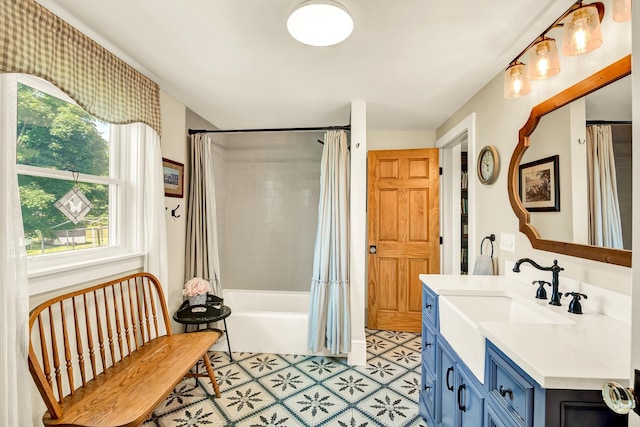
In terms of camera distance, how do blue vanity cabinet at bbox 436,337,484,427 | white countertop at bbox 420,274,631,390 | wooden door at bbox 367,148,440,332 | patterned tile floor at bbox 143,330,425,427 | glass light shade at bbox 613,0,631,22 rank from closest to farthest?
→ white countertop at bbox 420,274,631,390, glass light shade at bbox 613,0,631,22, blue vanity cabinet at bbox 436,337,484,427, patterned tile floor at bbox 143,330,425,427, wooden door at bbox 367,148,440,332

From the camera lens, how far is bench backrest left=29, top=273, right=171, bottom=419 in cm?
139

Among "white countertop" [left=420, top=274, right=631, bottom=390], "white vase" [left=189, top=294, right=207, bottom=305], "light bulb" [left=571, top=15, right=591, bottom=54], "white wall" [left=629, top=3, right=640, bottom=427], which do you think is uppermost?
"light bulb" [left=571, top=15, right=591, bottom=54]

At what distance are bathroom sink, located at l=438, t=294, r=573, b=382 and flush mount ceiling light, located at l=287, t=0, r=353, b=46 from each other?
1483mm

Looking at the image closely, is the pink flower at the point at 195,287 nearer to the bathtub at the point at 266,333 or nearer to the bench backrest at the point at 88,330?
the bench backrest at the point at 88,330

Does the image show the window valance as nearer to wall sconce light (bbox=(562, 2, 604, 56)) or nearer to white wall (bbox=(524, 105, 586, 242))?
wall sconce light (bbox=(562, 2, 604, 56))

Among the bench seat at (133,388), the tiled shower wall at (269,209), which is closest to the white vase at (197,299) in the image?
the bench seat at (133,388)

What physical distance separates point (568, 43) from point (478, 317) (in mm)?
1300

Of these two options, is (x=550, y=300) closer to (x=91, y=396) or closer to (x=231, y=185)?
(x=91, y=396)

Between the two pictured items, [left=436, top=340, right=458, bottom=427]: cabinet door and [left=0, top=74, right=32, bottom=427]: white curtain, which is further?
[left=436, top=340, right=458, bottom=427]: cabinet door

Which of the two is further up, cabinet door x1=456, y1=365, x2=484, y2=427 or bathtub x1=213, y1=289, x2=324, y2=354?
cabinet door x1=456, y1=365, x2=484, y2=427

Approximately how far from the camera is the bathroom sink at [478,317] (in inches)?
45.6

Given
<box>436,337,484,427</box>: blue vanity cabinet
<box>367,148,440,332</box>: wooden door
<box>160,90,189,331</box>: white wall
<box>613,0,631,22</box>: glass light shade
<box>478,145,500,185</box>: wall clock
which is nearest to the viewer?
<box>613,0,631,22</box>: glass light shade

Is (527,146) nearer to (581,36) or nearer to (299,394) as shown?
(581,36)

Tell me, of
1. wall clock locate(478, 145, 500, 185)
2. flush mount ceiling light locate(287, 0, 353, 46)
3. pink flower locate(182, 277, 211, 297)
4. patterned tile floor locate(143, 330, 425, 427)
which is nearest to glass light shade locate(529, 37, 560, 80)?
wall clock locate(478, 145, 500, 185)
